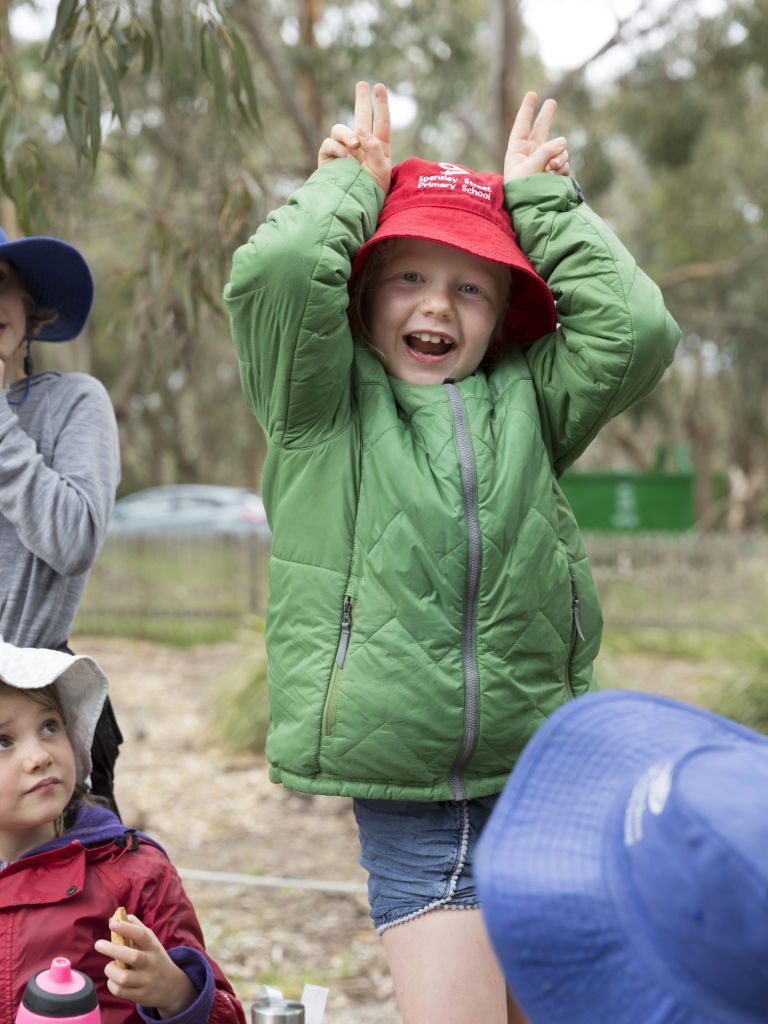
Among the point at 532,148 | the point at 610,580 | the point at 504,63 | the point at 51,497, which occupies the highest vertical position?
the point at 504,63

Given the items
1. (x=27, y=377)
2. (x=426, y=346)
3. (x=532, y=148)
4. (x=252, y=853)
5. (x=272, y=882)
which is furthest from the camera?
(x=252, y=853)

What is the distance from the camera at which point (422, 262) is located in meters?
2.32

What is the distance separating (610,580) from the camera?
12.5 meters

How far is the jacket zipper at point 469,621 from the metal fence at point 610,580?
34.0ft

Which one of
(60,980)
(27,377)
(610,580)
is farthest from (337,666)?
(610,580)

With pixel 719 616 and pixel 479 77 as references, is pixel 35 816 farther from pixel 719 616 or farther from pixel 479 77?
pixel 479 77

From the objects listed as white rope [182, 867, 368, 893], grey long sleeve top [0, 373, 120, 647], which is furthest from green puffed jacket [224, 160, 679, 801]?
white rope [182, 867, 368, 893]

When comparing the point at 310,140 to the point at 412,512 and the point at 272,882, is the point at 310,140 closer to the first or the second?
the point at 272,882

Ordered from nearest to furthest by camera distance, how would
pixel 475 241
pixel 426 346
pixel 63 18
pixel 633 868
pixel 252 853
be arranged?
pixel 633 868 < pixel 475 241 < pixel 426 346 < pixel 63 18 < pixel 252 853

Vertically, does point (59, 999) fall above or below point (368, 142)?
below

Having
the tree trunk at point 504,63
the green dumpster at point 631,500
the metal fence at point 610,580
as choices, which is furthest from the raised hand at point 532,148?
the green dumpster at point 631,500

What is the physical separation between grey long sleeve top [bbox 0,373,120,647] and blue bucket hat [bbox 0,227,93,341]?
177mm

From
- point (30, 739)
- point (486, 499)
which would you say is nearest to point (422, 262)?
point (486, 499)

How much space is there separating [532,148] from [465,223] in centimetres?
31
